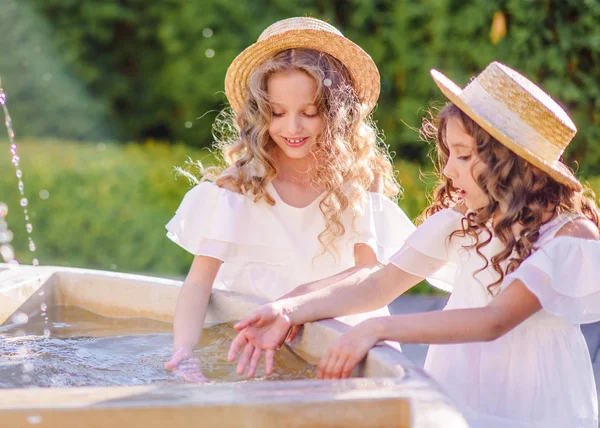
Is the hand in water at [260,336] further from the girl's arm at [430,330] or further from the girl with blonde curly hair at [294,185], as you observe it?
the girl with blonde curly hair at [294,185]

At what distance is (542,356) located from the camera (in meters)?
2.06

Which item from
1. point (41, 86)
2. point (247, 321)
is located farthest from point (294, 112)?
point (41, 86)

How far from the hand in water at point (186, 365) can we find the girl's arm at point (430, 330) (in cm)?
39

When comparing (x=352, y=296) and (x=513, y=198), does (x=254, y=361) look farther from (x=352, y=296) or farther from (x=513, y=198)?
(x=513, y=198)

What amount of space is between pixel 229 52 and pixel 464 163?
4.92m

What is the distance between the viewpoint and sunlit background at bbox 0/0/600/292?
5082 millimetres

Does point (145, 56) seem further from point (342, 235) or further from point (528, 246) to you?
point (528, 246)

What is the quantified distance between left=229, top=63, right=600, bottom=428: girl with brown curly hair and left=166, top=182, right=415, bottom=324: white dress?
1.53ft

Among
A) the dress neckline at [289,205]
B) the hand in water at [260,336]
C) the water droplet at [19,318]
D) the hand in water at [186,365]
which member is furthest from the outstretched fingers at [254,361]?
the water droplet at [19,318]

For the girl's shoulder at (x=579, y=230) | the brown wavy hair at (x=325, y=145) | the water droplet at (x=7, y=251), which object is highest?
the brown wavy hair at (x=325, y=145)

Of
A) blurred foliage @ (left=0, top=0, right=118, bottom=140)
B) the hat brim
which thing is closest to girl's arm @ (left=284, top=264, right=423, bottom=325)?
the hat brim

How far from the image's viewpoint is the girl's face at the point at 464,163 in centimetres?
214

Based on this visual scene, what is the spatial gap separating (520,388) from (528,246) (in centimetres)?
36

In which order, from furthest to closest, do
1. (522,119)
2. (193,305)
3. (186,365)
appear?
(193,305)
(186,365)
(522,119)
